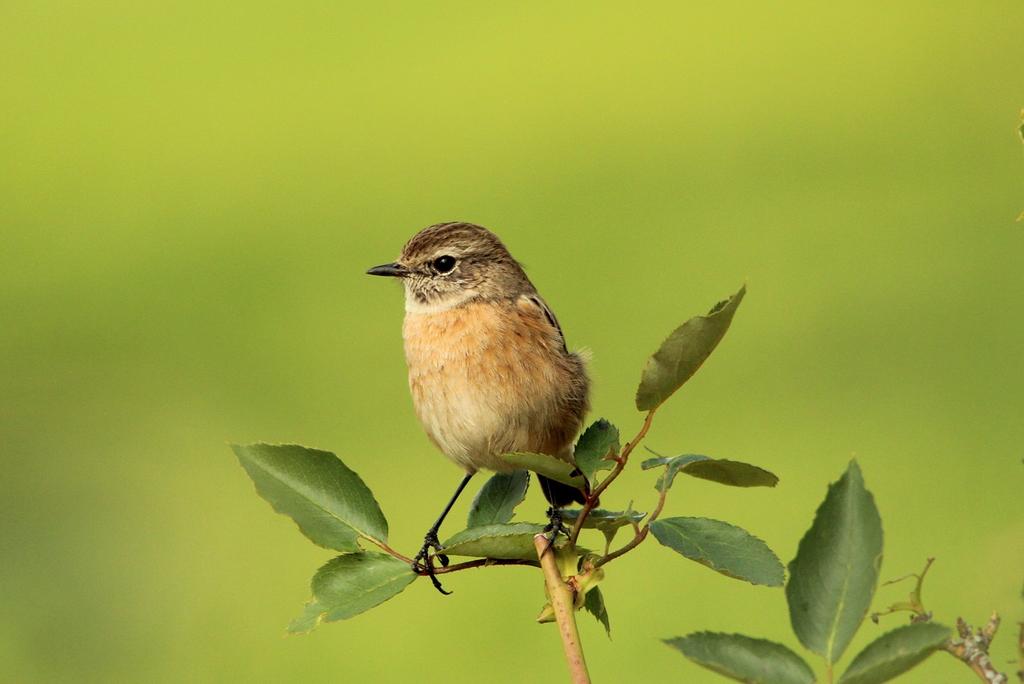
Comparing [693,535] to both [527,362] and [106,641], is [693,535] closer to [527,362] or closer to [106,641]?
[527,362]

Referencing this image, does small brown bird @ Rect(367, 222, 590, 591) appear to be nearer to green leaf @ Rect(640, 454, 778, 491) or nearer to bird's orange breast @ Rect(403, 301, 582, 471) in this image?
bird's orange breast @ Rect(403, 301, 582, 471)

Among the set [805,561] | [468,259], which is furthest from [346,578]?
[468,259]

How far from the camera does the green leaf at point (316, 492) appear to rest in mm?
1152

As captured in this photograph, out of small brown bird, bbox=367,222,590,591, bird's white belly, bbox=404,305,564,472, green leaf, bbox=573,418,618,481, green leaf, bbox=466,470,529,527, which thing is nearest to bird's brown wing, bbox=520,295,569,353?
small brown bird, bbox=367,222,590,591

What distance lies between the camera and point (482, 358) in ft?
9.02

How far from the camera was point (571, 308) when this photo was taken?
7488mm

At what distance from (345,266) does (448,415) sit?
236 inches

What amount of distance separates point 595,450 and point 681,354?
28 centimetres

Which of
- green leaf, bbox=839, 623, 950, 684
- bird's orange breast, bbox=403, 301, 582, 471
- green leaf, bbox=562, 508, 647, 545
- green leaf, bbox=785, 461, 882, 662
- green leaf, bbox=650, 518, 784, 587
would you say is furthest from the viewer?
bird's orange breast, bbox=403, 301, 582, 471

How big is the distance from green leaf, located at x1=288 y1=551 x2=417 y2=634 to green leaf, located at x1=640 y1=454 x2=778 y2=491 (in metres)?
0.25

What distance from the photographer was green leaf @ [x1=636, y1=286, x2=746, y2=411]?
98 cm

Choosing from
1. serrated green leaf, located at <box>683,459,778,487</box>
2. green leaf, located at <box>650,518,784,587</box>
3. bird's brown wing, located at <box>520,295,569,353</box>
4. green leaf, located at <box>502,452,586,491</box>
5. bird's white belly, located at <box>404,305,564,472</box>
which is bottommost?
green leaf, located at <box>650,518,784,587</box>

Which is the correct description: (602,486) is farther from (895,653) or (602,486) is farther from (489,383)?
(489,383)

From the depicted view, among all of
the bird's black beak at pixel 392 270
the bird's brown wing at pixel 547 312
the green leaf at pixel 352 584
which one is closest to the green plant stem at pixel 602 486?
the green leaf at pixel 352 584
